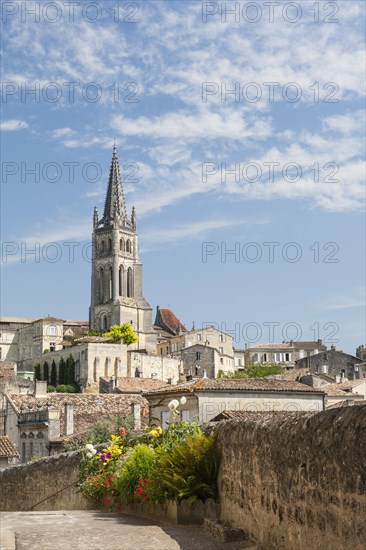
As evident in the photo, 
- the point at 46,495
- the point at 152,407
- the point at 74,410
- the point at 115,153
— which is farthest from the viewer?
the point at 115,153

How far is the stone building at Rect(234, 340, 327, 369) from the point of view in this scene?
13000 cm

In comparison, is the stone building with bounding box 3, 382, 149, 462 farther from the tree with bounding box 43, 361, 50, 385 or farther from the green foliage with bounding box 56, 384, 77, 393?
the tree with bounding box 43, 361, 50, 385

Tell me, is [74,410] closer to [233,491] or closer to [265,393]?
[265,393]

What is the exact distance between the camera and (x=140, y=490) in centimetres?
1002

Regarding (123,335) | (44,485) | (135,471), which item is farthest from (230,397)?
(123,335)

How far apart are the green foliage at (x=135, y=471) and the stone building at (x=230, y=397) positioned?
16808 mm

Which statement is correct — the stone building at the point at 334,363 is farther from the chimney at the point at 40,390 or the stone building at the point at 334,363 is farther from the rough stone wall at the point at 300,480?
the rough stone wall at the point at 300,480

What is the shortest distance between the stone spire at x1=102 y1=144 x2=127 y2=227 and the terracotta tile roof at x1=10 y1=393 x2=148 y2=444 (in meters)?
103

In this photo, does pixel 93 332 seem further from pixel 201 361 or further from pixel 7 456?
pixel 7 456

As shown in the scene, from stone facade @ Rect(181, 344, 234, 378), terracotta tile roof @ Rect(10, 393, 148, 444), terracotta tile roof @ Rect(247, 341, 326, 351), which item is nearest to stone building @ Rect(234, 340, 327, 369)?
terracotta tile roof @ Rect(247, 341, 326, 351)

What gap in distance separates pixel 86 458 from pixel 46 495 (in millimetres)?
3205

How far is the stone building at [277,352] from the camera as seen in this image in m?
130

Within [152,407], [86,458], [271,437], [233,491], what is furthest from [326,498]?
[152,407]

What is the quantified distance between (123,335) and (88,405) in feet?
241
